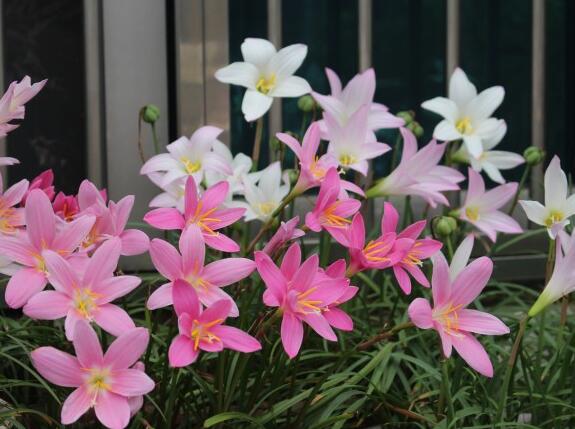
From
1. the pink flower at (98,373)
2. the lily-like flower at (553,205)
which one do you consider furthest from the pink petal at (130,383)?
the lily-like flower at (553,205)

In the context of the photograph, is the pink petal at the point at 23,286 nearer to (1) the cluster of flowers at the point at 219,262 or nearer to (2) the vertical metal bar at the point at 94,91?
(1) the cluster of flowers at the point at 219,262

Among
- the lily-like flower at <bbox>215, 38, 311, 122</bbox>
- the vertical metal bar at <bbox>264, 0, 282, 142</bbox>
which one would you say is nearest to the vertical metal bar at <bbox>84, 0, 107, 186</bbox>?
the vertical metal bar at <bbox>264, 0, 282, 142</bbox>

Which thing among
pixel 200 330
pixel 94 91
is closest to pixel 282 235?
pixel 200 330

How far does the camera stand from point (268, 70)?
132cm

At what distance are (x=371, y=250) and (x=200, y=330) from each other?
8.6 inches

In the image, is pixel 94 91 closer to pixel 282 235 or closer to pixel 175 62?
pixel 175 62

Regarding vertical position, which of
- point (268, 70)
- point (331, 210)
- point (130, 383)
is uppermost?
point (268, 70)

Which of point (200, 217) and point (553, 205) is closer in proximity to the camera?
point (200, 217)

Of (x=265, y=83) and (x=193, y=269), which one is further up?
(x=265, y=83)

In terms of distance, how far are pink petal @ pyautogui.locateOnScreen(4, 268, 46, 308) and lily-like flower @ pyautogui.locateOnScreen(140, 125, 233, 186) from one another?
425 mm

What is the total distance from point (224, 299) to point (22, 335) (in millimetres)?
561

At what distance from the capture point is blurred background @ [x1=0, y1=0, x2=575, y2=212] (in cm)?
186

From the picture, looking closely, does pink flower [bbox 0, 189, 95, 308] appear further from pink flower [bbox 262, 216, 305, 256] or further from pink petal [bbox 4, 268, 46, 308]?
pink flower [bbox 262, 216, 305, 256]

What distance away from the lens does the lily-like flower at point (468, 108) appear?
4.86 ft
